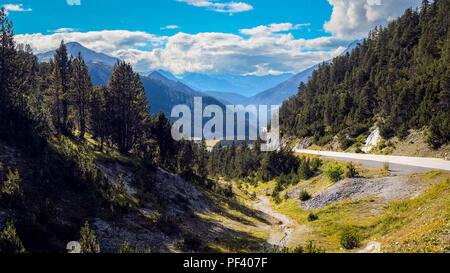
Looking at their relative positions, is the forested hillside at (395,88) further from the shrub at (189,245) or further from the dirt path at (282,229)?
the shrub at (189,245)

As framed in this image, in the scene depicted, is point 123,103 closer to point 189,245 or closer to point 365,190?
point 189,245

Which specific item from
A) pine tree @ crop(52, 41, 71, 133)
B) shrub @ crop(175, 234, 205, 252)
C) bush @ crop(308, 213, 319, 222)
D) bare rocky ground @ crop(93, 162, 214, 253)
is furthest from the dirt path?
pine tree @ crop(52, 41, 71, 133)

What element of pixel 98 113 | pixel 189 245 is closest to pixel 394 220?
pixel 189 245

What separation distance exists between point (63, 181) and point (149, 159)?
1995cm

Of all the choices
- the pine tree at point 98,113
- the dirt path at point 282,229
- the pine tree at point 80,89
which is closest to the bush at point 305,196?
the dirt path at point 282,229

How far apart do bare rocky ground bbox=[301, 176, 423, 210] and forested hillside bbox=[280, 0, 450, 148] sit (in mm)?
17954

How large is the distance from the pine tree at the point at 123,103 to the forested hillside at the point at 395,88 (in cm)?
4763

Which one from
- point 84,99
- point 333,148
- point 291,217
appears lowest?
point 291,217

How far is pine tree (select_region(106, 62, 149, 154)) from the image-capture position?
43125 mm

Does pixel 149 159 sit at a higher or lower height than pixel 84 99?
lower

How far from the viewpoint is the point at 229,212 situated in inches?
1384

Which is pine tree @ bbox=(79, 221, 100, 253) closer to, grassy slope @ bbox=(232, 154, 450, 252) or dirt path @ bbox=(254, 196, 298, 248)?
dirt path @ bbox=(254, 196, 298, 248)
